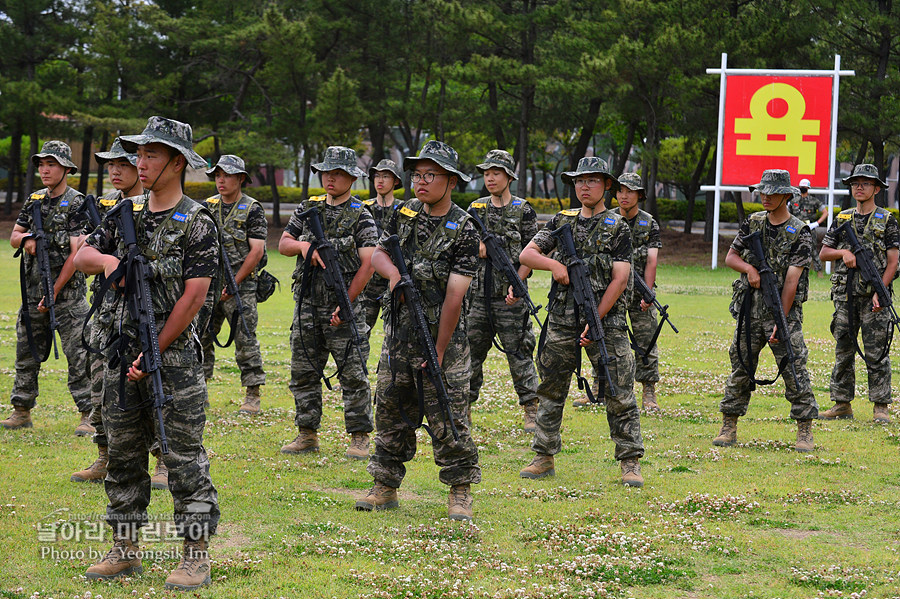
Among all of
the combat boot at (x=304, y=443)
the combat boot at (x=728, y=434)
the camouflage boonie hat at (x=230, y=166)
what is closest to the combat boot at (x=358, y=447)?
the combat boot at (x=304, y=443)

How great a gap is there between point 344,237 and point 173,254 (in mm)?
3620

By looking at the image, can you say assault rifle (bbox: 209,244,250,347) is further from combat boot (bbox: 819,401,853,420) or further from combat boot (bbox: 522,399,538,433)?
combat boot (bbox: 819,401,853,420)

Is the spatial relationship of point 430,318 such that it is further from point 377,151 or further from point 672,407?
point 377,151

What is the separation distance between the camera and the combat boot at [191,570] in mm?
5633

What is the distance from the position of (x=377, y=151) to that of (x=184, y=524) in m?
38.7

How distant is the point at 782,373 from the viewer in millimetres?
9555

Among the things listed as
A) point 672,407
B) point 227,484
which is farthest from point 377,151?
point 227,484

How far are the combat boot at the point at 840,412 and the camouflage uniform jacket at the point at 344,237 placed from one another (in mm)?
5821

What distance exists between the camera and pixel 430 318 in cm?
709

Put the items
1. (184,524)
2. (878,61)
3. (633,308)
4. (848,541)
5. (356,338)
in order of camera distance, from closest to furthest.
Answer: (184,524)
(848,541)
(356,338)
(633,308)
(878,61)

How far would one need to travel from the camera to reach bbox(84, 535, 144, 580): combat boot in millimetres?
5789

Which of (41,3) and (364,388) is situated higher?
(41,3)

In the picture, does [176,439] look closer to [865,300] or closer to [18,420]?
[18,420]

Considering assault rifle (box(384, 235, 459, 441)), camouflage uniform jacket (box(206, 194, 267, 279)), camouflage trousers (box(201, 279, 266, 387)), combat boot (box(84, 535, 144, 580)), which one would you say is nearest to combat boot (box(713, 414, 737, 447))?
assault rifle (box(384, 235, 459, 441))
